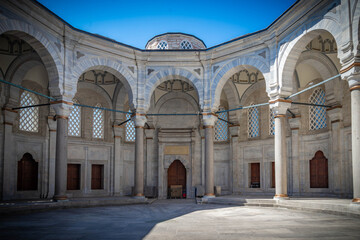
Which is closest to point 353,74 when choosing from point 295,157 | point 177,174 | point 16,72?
point 295,157

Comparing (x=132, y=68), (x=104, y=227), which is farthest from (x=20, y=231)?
(x=132, y=68)

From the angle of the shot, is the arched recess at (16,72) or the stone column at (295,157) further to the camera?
the stone column at (295,157)

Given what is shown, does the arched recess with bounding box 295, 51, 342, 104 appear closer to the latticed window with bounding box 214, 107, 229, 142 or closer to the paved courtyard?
the latticed window with bounding box 214, 107, 229, 142

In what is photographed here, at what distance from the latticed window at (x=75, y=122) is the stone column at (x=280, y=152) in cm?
1027

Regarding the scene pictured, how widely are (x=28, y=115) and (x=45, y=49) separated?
4.52 m

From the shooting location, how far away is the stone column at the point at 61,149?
1389cm

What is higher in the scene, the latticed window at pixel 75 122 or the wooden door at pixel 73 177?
the latticed window at pixel 75 122

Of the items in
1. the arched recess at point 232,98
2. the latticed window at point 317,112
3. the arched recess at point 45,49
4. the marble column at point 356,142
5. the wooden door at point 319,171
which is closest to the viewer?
the marble column at point 356,142

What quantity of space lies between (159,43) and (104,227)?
14.6 meters

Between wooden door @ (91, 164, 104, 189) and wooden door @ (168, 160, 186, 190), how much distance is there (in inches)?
151

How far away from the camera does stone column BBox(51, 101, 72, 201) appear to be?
13891 mm

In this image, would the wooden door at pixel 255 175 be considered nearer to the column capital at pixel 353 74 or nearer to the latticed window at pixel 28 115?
the column capital at pixel 353 74

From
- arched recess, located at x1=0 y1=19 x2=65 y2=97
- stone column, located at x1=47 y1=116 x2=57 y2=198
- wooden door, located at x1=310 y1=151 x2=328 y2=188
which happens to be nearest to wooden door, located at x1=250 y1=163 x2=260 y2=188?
wooden door, located at x1=310 y1=151 x2=328 y2=188

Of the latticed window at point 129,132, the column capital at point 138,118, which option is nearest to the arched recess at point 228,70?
the column capital at point 138,118
